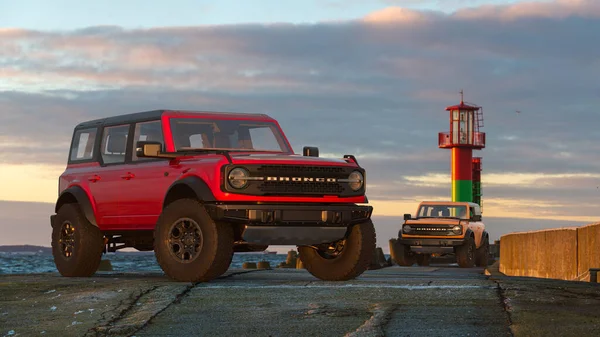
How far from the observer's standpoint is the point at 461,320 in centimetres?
867

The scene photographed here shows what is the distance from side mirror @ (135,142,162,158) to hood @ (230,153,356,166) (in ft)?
3.06

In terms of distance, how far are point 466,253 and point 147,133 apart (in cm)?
1615

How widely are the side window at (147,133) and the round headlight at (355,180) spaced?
2.50m

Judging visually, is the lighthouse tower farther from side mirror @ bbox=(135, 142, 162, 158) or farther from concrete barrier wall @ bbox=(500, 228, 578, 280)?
side mirror @ bbox=(135, 142, 162, 158)

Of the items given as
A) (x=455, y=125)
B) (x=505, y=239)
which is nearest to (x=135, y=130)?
(x=505, y=239)

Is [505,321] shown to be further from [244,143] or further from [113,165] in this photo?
[113,165]

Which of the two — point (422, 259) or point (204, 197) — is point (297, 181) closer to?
point (204, 197)

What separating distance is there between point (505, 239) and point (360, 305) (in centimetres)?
2215

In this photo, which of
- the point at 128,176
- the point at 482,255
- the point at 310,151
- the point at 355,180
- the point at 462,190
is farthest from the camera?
the point at 462,190

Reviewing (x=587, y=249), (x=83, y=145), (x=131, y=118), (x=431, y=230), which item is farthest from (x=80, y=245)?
(x=431, y=230)

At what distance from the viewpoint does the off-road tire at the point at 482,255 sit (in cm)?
3080

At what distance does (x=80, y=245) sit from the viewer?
14.9m

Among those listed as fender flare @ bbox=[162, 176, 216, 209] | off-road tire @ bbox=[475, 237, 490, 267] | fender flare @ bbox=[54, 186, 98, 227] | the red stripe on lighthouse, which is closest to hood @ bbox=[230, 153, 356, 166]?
fender flare @ bbox=[162, 176, 216, 209]

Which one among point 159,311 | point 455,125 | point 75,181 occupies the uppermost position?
point 455,125
